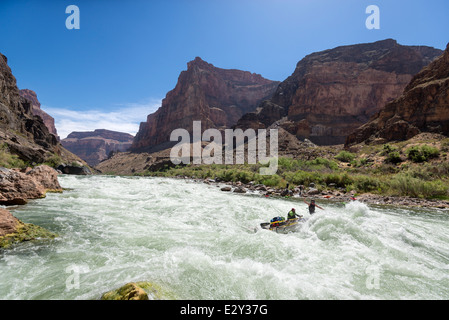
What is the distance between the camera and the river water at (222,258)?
12.3 feet

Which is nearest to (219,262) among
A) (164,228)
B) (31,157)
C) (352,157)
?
(164,228)

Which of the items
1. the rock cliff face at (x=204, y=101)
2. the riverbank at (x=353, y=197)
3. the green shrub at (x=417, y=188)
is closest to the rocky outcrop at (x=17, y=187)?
the riverbank at (x=353, y=197)

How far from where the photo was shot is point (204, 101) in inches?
4764

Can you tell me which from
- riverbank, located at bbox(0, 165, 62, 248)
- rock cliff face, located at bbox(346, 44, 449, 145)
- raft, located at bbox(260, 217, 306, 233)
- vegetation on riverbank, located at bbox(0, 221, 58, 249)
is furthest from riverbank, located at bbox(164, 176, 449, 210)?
rock cliff face, located at bbox(346, 44, 449, 145)

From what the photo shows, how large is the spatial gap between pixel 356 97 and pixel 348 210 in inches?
4029

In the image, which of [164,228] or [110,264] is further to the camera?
[164,228]

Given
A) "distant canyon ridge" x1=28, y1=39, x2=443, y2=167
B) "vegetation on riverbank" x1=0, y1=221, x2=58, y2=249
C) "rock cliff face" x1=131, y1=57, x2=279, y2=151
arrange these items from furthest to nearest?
"rock cliff face" x1=131, y1=57, x2=279, y2=151 → "distant canyon ridge" x1=28, y1=39, x2=443, y2=167 → "vegetation on riverbank" x1=0, y1=221, x2=58, y2=249

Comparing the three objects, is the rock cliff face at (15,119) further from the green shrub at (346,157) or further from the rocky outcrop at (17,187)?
the green shrub at (346,157)

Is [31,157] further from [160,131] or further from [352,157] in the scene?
[160,131]

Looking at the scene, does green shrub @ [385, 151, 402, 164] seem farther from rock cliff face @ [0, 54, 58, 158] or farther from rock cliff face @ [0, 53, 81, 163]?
rock cliff face @ [0, 54, 58, 158]

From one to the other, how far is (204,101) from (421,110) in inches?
4009

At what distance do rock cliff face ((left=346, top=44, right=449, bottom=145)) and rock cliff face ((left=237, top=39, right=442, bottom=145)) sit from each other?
143 ft

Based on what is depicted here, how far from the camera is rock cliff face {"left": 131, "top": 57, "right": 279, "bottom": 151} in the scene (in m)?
117
